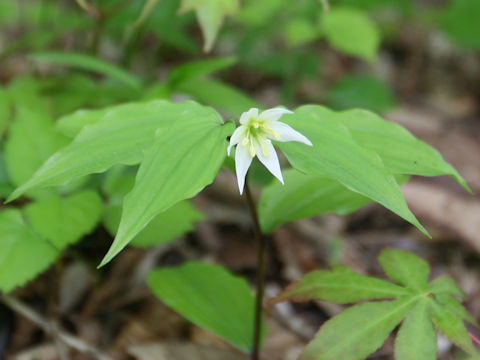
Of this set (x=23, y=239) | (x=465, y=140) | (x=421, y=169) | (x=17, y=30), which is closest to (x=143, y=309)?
(x=23, y=239)

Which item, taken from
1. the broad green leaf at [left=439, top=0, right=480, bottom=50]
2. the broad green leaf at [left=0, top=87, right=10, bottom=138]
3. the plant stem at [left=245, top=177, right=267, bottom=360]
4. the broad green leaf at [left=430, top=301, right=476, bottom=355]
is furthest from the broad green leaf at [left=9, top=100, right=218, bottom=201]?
the broad green leaf at [left=439, top=0, right=480, bottom=50]

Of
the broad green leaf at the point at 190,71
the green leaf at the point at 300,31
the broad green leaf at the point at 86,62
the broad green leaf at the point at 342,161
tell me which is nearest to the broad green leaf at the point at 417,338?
the broad green leaf at the point at 342,161

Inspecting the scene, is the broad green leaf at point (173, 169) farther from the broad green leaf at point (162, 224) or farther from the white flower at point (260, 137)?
the broad green leaf at point (162, 224)

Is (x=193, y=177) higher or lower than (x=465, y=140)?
higher

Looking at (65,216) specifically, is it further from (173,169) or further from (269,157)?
(269,157)

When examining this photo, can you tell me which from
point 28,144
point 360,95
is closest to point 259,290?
point 28,144

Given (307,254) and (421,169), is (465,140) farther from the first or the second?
(421,169)
